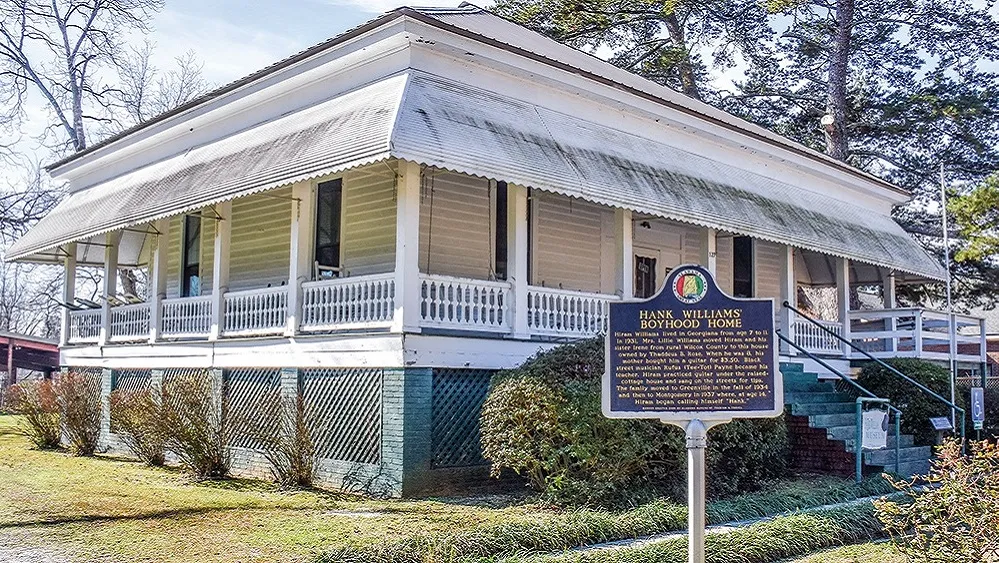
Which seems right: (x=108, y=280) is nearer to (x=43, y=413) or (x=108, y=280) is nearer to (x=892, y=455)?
(x=43, y=413)

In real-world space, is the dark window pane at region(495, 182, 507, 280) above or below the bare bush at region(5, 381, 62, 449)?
above

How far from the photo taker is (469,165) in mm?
12617

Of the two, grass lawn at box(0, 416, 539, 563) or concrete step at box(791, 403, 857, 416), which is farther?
concrete step at box(791, 403, 857, 416)

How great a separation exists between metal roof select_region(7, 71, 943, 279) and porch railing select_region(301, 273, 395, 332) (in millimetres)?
1696

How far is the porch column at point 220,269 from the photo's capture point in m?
16.6

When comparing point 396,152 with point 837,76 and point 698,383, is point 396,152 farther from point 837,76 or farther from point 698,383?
point 837,76

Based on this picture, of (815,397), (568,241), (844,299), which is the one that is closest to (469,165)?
(568,241)

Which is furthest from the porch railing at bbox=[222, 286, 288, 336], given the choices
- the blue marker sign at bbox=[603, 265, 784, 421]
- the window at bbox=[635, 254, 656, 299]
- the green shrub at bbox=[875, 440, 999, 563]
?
→ the green shrub at bbox=[875, 440, 999, 563]

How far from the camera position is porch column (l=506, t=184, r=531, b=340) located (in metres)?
14.4

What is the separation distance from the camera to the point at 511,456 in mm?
11758

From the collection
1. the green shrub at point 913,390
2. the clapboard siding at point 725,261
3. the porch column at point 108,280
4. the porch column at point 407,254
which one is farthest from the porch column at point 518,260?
the porch column at point 108,280

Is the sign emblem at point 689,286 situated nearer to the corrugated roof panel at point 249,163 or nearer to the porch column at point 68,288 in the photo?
the corrugated roof panel at point 249,163

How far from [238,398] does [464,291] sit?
4832 millimetres

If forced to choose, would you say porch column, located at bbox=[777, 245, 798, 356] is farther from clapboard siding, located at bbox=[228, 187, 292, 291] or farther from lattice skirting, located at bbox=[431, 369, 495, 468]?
clapboard siding, located at bbox=[228, 187, 292, 291]
